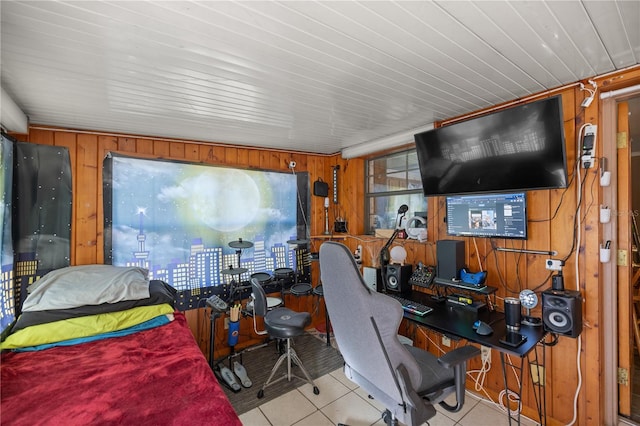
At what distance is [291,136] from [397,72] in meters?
1.56

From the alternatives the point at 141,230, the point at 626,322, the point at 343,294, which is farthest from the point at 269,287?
the point at 626,322

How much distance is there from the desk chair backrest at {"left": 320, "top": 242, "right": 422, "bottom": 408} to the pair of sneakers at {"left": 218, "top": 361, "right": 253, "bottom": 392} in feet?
4.76

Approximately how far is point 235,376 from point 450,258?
2202 mm

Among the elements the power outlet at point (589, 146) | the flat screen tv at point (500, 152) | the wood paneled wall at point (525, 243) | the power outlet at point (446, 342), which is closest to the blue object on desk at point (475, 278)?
the wood paneled wall at point (525, 243)

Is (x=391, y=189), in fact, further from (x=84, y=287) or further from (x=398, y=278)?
(x=84, y=287)

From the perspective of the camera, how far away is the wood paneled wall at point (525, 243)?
176 cm

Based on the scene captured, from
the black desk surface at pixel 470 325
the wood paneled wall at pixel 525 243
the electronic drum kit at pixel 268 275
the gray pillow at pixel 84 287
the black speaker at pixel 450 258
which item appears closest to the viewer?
the black desk surface at pixel 470 325

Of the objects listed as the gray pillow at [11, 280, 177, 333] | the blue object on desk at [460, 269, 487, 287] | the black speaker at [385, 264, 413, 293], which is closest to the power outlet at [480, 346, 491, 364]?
the blue object on desk at [460, 269, 487, 287]

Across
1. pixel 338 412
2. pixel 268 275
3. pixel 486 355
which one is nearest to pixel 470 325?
pixel 486 355

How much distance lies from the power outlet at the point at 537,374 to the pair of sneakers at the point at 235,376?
2.23 m

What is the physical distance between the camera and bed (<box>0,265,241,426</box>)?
1.19 m

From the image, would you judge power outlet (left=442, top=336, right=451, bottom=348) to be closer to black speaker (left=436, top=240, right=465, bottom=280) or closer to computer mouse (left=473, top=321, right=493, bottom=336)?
black speaker (left=436, top=240, right=465, bottom=280)

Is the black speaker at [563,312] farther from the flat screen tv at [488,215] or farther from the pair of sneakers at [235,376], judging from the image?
the pair of sneakers at [235,376]

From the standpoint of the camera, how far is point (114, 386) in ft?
4.49
